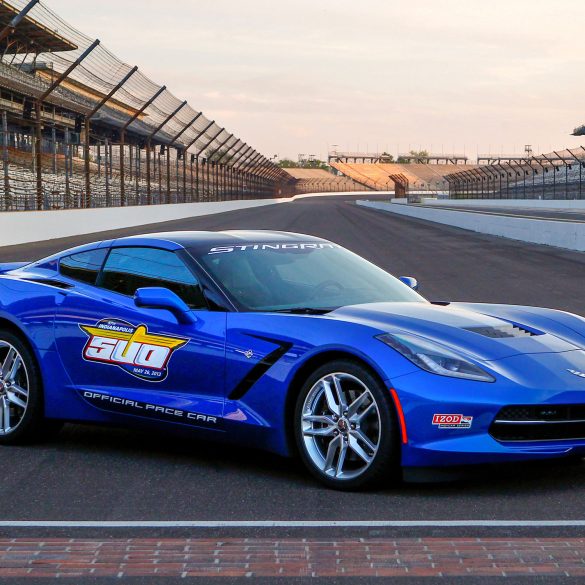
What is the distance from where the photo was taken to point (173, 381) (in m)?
5.89

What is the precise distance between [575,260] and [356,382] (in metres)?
20.5

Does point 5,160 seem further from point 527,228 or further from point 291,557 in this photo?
point 291,557

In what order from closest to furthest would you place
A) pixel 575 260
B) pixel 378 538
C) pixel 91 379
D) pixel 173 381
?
pixel 378 538 < pixel 173 381 < pixel 91 379 < pixel 575 260

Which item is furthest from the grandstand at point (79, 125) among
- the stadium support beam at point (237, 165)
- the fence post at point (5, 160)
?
the stadium support beam at point (237, 165)

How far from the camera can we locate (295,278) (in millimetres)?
6324

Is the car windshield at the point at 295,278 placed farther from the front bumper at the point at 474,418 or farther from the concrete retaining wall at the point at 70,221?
the concrete retaining wall at the point at 70,221

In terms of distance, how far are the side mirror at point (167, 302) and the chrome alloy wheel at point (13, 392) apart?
1087 millimetres

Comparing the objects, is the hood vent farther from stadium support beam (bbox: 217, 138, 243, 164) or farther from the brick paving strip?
stadium support beam (bbox: 217, 138, 243, 164)

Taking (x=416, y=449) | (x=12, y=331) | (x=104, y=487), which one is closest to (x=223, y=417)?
(x=104, y=487)

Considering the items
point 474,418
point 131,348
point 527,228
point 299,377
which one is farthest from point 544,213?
point 474,418

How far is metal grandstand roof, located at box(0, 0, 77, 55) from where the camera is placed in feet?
117

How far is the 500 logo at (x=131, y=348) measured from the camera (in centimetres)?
593

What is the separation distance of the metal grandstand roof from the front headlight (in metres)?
26.4

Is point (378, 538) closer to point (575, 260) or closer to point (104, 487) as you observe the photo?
point (104, 487)
